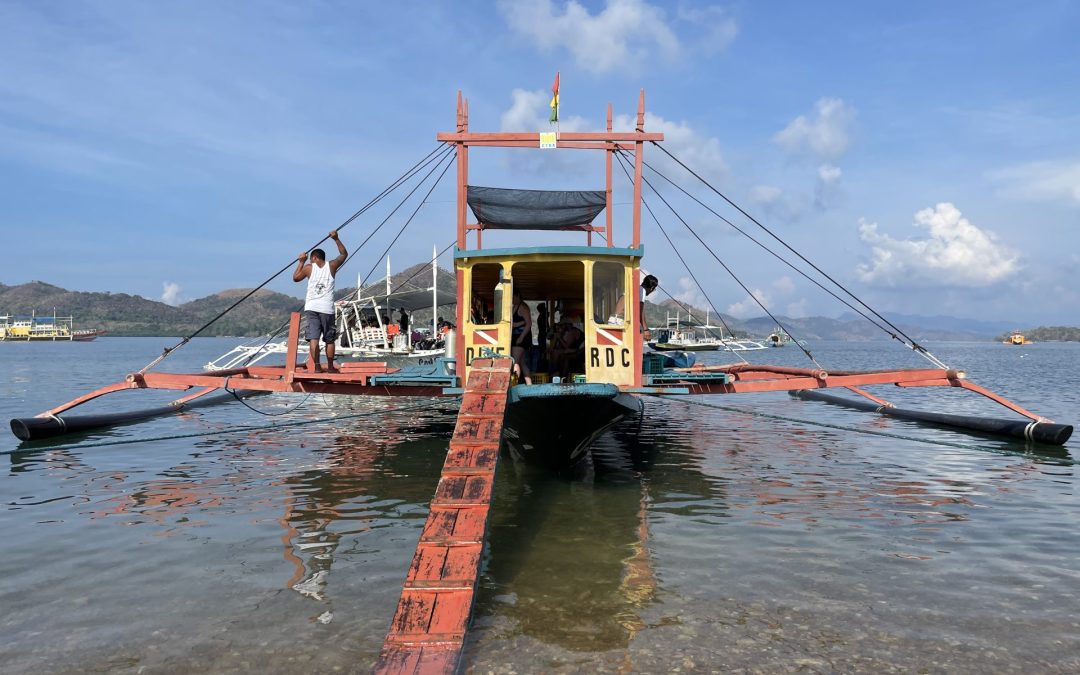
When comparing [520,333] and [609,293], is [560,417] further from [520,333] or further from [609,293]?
[609,293]

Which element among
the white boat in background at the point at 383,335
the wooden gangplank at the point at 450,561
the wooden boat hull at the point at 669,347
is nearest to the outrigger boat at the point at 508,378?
the wooden gangplank at the point at 450,561

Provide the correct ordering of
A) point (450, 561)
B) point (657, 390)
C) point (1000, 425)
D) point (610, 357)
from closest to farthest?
1. point (450, 561)
2. point (657, 390)
3. point (610, 357)
4. point (1000, 425)

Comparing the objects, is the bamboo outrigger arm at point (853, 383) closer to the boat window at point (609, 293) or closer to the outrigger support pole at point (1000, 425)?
the outrigger support pole at point (1000, 425)

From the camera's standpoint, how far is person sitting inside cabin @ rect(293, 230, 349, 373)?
1184 centimetres

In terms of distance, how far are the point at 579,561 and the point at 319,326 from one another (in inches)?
261

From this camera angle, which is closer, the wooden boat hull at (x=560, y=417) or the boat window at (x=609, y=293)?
the wooden boat hull at (x=560, y=417)

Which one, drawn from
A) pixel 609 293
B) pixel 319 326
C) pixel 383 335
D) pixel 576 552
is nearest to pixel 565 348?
pixel 609 293

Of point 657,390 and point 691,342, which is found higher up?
point 691,342

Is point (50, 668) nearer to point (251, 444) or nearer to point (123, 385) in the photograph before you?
point (123, 385)

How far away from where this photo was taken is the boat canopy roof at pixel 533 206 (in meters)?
15.3

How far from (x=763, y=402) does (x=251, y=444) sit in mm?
A: 20143

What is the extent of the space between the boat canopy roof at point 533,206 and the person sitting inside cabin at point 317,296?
4.26 meters

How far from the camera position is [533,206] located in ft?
51.3

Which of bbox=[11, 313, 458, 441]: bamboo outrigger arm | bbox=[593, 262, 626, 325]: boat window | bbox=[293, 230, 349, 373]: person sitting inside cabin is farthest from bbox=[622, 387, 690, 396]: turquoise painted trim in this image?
bbox=[293, 230, 349, 373]: person sitting inside cabin
